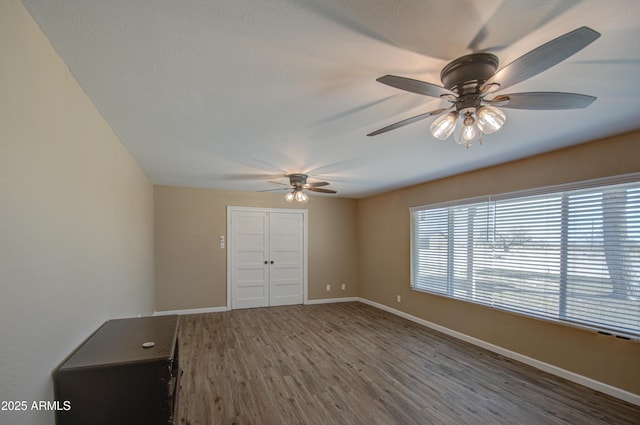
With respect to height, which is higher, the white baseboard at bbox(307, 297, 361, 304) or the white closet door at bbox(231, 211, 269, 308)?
the white closet door at bbox(231, 211, 269, 308)

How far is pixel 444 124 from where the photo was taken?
1.77 m

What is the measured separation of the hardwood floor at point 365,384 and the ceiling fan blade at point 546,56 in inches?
100

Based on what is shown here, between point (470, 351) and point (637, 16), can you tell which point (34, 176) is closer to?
point (637, 16)

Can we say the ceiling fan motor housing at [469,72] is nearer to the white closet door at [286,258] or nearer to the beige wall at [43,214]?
the beige wall at [43,214]

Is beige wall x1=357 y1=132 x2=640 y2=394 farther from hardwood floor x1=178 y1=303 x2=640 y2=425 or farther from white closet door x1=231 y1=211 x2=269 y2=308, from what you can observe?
white closet door x1=231 y1=211 x2=269 y2=308

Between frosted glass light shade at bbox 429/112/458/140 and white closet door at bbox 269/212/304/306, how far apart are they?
480cm

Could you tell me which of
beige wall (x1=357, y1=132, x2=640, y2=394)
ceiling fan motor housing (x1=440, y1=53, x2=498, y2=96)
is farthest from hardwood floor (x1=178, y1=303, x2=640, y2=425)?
ceiling fan motor housing (x1=440, y1=53, x2=498, y2=96)

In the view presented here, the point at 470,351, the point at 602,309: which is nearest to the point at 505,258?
the point at 602,309

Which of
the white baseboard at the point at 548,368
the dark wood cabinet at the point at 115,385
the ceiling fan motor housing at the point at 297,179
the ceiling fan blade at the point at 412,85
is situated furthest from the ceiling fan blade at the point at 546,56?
the white baseboard at the point at 548,368

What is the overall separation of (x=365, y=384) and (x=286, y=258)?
145 inches

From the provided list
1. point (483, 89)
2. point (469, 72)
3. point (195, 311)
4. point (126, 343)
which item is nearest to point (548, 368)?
point (483, 89)

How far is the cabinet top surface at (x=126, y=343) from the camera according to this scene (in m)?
1.59

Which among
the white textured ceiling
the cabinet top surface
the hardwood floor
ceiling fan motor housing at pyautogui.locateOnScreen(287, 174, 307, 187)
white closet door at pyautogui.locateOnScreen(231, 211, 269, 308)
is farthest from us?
Result: white closet door at pyautogui.locateOnScreen(231, 211, 269, 308)

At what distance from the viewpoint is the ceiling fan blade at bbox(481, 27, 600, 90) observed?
3.33 feet
